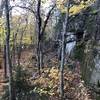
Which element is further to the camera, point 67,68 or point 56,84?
point 67,68

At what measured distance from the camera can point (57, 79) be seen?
18812mm

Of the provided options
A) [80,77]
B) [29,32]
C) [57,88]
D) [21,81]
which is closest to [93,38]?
[80,77]

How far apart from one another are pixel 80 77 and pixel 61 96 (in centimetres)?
285

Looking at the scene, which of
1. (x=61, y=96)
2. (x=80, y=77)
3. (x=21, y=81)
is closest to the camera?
(x=61, y=96)

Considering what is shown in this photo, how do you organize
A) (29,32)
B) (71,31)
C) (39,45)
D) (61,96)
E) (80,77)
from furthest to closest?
(29,32) → (71,31) → (39,45) → (80,77) → (61,96)

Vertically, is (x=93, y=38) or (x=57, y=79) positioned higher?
(x=93, y=38)

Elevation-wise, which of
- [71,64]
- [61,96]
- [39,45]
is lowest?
[61,96]

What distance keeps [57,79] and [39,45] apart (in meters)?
3.44

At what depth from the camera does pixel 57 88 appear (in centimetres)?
1773

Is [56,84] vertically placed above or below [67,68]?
below

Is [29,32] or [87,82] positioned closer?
[87,82]

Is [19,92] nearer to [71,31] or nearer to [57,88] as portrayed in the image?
[57,88]

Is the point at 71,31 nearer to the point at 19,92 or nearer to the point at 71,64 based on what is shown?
the point at 71,64

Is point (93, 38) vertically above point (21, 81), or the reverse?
point (93, 38)
